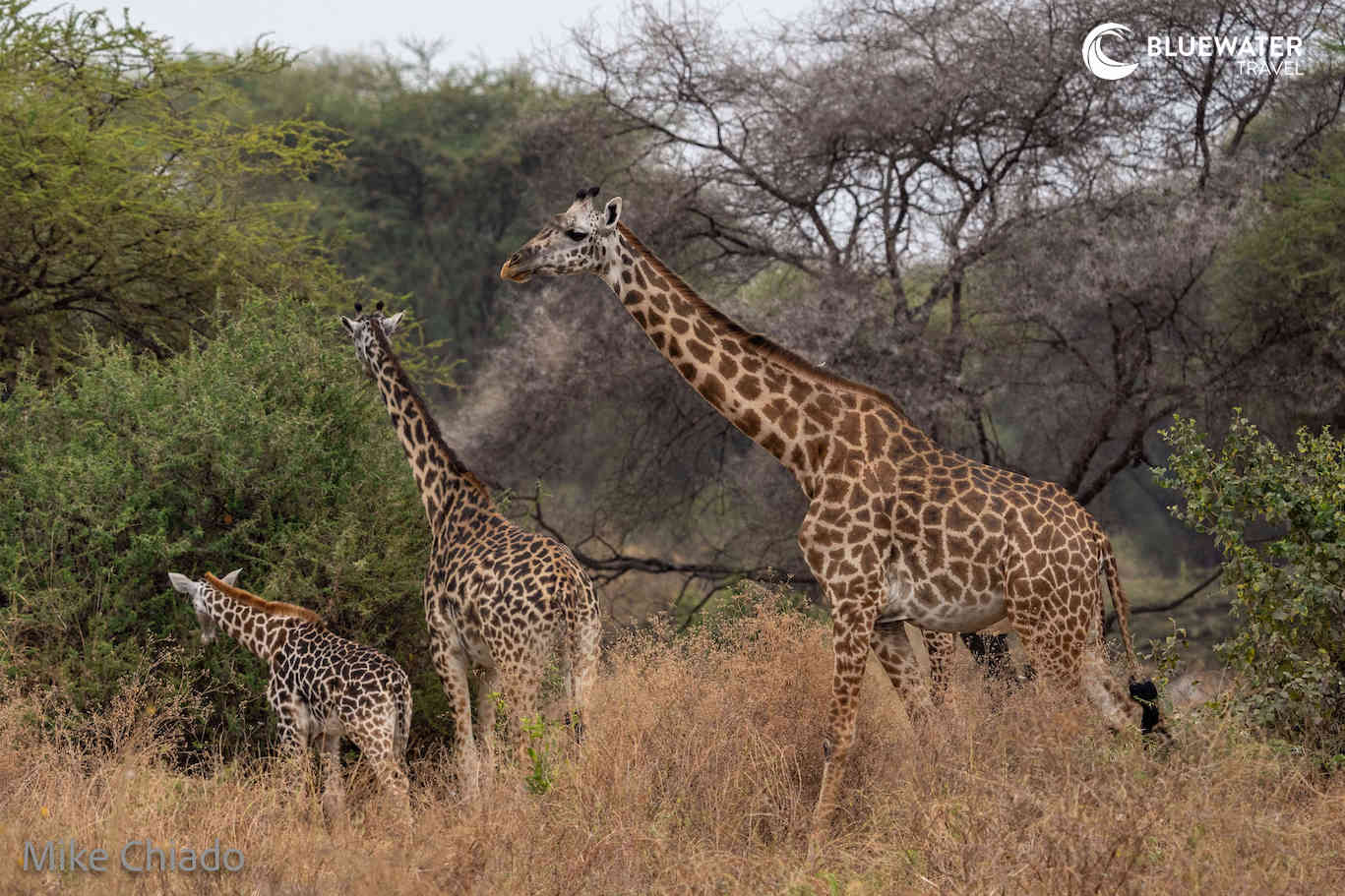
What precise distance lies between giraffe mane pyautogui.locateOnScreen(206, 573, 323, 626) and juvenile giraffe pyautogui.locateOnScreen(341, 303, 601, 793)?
27.5 inches

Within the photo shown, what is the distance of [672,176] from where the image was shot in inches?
663

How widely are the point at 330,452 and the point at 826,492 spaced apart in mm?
4566

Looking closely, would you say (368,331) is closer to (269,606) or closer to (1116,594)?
(269,606)

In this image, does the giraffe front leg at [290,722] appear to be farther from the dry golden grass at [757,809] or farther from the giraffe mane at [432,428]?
the giraffe mane at [432,428]

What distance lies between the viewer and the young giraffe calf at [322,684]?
7410 mm

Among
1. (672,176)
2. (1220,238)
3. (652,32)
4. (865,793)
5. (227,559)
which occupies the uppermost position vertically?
(652,32)

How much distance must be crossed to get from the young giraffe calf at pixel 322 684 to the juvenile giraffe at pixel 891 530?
88.3 inches

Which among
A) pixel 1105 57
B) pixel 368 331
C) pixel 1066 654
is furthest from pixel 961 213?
pixel 1066 654

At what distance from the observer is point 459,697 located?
7.97 metres

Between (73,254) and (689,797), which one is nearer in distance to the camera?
(689,797)

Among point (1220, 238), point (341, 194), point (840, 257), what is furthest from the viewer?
point (341, 194)

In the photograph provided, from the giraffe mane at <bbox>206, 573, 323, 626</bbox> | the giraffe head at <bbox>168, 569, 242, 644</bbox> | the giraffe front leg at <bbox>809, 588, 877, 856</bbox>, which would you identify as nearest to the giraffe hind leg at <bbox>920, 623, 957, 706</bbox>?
the giraffe front leg at <bbox>809, 588, 877, 856</bbox>

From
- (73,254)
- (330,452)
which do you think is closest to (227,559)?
(330,452)

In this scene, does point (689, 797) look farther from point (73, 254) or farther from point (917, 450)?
point (73, 254)
